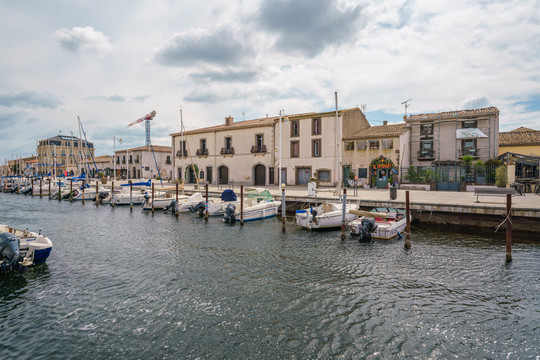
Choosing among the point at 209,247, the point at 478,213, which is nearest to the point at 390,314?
the point at 209,247

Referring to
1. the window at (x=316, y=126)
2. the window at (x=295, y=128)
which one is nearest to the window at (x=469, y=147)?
the window at (x=316, y=126)

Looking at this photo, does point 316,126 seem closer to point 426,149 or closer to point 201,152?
point 426,149

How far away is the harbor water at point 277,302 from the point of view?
718 cm

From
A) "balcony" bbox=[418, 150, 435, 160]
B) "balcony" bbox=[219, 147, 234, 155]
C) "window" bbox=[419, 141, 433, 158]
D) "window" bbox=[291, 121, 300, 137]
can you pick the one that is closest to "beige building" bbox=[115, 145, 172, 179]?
"balcony" bbox=[219, 147, 234, 155]

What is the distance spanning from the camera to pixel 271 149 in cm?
4447

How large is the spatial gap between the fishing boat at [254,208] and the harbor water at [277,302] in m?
6.37

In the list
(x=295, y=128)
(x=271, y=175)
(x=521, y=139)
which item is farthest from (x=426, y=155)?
(x=271, y=175)

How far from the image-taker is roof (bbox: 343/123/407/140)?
118 feet

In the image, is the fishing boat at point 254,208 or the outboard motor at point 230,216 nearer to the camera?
the outboard motor at point 230,216

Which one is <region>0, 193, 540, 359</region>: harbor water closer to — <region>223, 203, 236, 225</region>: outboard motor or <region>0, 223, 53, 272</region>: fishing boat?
<region>0, 223, 53, 272</region>: fishing boat

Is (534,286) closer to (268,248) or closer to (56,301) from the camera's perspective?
(268,248)

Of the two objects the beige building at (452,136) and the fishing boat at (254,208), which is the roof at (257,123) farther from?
the fishing boat at (254,208)

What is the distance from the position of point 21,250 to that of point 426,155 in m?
→ 37.6

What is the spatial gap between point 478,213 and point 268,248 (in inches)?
489
